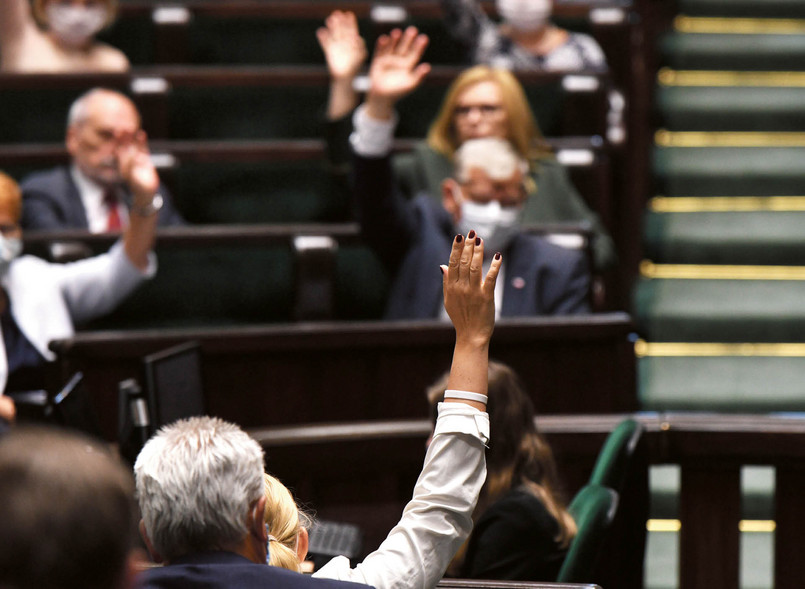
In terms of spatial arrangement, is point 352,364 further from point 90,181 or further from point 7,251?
point 90,181

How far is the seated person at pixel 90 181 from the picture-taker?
1509 millimetres

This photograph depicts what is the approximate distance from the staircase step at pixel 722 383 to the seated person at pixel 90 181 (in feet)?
2.29

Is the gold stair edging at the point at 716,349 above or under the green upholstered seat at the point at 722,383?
above

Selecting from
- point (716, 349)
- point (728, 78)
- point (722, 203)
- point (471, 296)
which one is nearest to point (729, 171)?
point (722, 203)

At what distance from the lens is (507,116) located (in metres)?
1.52

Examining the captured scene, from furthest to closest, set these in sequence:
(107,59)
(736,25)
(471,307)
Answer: (736,25)
(107,59)
(471,307)

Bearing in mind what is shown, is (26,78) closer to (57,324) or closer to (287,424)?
(57,324)

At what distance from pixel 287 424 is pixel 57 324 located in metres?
0.26

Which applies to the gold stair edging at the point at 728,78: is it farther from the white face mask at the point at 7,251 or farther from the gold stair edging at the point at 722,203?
the white face mask at the point at 7,251

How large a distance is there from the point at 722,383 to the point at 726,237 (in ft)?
1.10

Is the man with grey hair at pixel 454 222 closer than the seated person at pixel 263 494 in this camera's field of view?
No

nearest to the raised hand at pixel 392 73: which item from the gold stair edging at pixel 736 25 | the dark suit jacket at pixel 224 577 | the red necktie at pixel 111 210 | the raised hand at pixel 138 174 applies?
the raised hand at pixel 138 174

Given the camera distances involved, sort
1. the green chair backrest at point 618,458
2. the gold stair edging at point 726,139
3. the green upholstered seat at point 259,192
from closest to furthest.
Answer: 1. the green chair backrest at point 618,458
2. the green upholstered seat at point 259,192
3. the gold stair edging at point 726,139

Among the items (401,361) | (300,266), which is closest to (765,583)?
(401,361)
